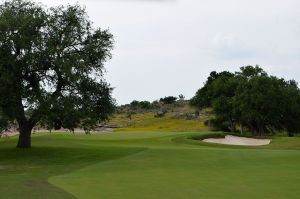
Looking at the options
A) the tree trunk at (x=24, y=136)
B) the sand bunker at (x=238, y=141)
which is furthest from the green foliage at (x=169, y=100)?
the tree trunk at (x=24, y=136)

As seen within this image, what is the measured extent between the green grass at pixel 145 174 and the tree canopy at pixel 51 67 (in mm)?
3100

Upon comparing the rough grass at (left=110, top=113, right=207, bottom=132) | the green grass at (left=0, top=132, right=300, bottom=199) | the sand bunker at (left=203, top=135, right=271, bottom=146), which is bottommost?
the green grass at (left=0, top=132, right=300, bottom=199)

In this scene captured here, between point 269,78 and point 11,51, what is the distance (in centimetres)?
4894

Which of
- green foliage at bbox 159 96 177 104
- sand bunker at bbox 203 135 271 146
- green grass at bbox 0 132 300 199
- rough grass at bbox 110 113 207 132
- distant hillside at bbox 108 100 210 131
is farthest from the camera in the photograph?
green foliage at bbox 159 96 177 104

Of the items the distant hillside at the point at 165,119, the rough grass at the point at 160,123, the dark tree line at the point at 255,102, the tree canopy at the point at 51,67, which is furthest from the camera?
the rough grass at the point at 160,123

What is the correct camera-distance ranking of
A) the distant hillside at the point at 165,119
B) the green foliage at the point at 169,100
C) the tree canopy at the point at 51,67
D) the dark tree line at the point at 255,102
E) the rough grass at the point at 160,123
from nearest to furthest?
the tree canopy at the point at 51,67 → the dark tree line at the point at 255,102 → the distant hillside at the point at 165,119 → the rough grass at the point at 160,123 → the green foliage at the point at 169,100

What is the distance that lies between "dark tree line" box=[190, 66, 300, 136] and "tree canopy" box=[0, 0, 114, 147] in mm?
38191

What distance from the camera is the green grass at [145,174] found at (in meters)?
16.5

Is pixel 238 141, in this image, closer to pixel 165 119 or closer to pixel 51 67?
pixel 51 67

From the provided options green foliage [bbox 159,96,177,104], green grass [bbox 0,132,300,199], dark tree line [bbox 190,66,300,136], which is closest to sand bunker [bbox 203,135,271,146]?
dark tree line [bbox 190,66,300,136]

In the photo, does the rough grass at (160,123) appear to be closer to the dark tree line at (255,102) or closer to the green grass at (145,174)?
the dark tree line at (255,102)

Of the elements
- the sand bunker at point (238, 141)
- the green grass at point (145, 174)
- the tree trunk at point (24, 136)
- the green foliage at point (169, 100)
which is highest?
the green foliage at point (169, 100)

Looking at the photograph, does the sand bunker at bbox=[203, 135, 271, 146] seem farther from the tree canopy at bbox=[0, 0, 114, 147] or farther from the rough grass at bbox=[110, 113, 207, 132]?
the rough grass at bbox=[110, 113, 207, 132]

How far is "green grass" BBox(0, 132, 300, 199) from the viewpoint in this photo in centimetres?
1647
